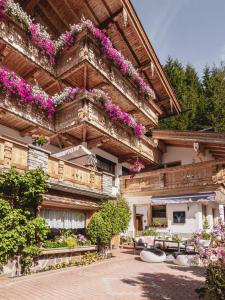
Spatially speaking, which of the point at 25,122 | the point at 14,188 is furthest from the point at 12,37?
the point at 14,188

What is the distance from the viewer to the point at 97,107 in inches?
611

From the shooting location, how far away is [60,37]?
16.5m

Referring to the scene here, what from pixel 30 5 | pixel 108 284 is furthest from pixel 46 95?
pixel 108 284

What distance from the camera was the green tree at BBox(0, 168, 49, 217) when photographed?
375 inches

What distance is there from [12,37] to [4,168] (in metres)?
7.28

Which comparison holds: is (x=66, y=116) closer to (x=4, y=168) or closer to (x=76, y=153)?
(x=76, y=153)

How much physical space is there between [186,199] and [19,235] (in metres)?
11.1

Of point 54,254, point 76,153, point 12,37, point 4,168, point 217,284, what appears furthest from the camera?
point 76,153

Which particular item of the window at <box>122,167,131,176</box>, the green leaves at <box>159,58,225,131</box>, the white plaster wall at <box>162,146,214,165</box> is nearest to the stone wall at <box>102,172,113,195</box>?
the window at <box>122,167,131,176</box>

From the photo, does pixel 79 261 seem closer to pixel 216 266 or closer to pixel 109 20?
pixel 216 266

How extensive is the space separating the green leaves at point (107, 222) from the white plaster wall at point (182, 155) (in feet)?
27.5

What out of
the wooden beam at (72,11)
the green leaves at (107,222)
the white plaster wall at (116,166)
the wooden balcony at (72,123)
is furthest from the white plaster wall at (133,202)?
the wooden beam at (72,11)

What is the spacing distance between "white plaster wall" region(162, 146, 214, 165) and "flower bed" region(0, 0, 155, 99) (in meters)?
7.67

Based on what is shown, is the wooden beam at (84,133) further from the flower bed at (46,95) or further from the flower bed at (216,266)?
the flower bed at (216,266)
